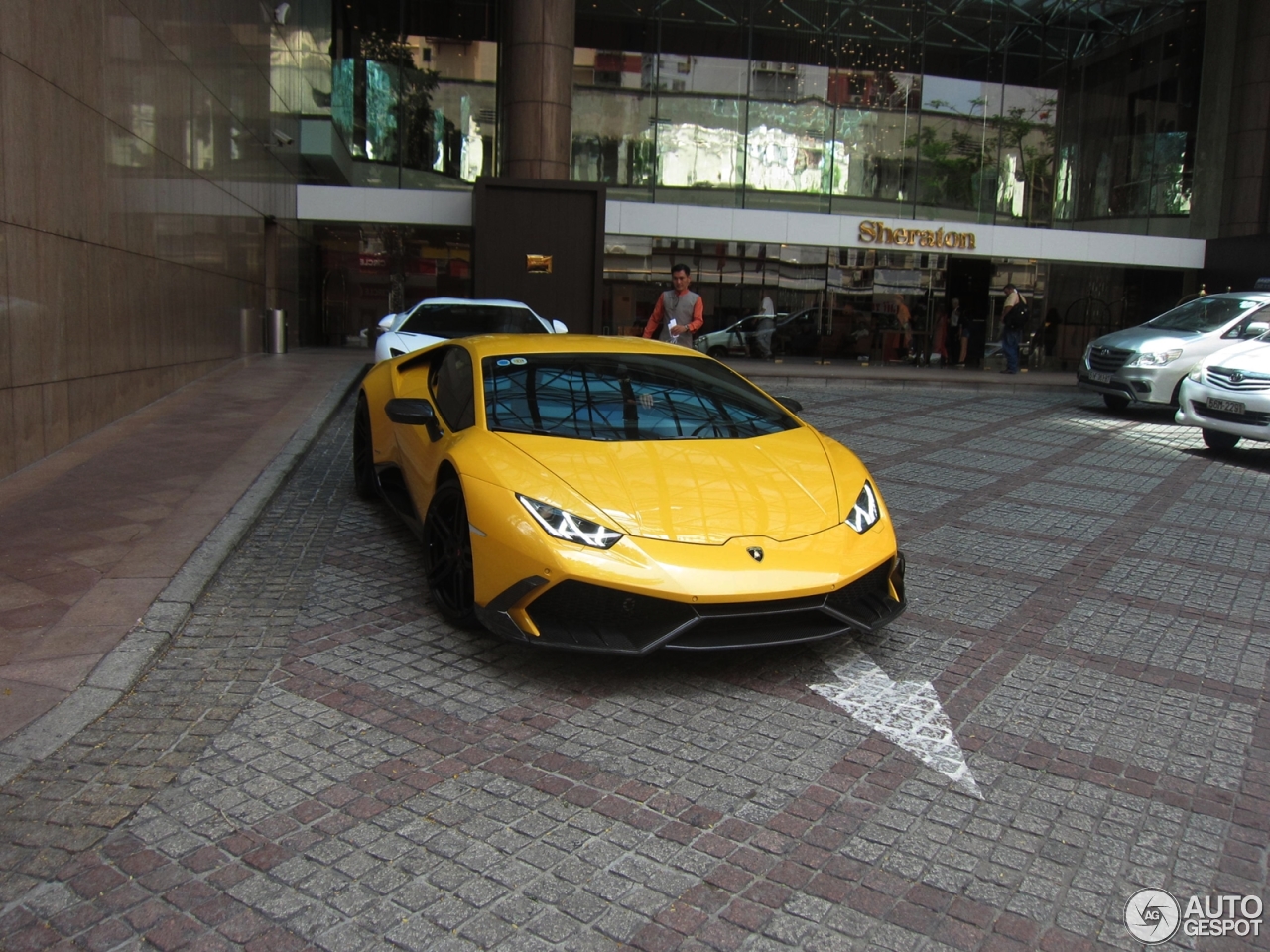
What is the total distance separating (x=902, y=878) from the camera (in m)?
2.88

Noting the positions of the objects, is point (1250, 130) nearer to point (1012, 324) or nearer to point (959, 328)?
point (959, 328)

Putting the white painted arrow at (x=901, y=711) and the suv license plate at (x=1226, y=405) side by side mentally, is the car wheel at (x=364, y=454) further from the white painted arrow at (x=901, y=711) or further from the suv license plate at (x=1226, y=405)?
the suv license plate at (x=1226, y=405)

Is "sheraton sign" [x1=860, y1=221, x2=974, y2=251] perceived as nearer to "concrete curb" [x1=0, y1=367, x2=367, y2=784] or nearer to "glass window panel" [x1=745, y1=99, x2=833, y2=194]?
"glass window panel" [x1=745, y1=99, x2=833, y2=194]

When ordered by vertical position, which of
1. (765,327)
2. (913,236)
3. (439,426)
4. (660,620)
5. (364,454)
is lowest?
(660,620)

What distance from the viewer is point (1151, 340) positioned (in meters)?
14.1

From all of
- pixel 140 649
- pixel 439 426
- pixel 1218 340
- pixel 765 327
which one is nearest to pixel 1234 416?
pixel 1218 340

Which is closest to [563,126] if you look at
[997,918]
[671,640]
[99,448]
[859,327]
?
[859,327]

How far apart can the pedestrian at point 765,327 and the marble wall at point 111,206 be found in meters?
12.5

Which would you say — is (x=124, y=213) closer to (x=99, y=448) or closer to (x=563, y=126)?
(x=99, y=448)

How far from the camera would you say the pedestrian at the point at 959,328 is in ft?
84.5

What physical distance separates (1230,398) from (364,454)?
8.41 meters

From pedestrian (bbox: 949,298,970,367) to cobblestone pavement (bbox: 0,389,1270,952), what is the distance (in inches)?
833

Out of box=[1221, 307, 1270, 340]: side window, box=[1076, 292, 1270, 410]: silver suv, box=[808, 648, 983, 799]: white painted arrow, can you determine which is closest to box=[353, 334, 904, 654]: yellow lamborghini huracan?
box=[808, 648, 983, 799]: white painted arrow

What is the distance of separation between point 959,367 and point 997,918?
2453 cm
